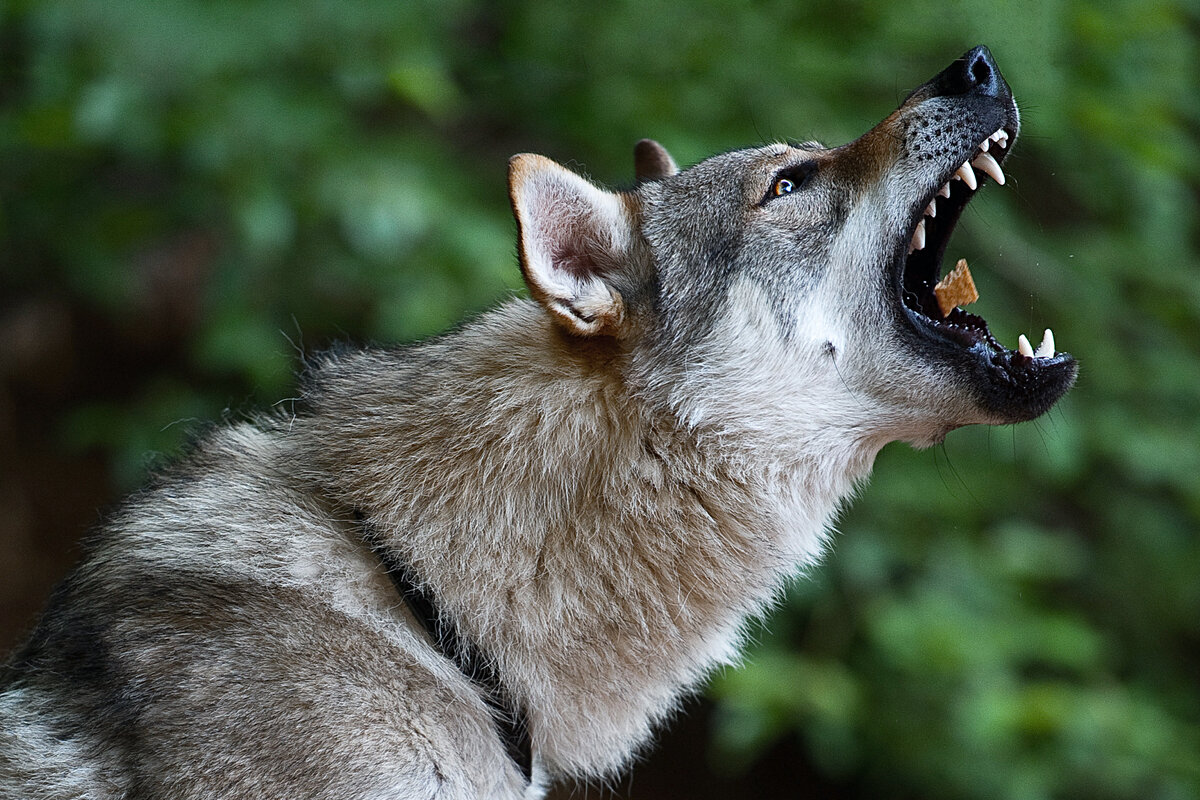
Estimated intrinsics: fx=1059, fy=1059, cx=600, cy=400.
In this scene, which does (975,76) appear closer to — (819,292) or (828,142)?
(819,292)

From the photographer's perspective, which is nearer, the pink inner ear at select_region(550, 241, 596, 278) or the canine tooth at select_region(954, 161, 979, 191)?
the pink inner ear at select_region(550, 241, 596, 278)

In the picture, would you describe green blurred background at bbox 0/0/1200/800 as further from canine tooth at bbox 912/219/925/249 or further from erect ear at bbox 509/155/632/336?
erect ear at bbox 509/155/632/336

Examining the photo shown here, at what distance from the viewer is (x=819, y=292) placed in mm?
2615

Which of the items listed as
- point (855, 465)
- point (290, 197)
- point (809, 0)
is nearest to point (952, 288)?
point (855, 465)

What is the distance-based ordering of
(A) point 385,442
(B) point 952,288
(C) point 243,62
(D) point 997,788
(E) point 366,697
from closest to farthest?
(E) point 366,697 < (A) point 385,442 < (B) point 952,288 < (C) point 243,62 < (D) point 997,788

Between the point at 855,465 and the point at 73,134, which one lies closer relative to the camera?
the point at 855,465

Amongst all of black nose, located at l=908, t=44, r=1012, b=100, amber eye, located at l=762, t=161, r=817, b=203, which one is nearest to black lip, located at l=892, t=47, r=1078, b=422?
black nose, located at l=908, t=44, r=1012, b=100

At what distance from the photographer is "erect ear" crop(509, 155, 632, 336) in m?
2.36

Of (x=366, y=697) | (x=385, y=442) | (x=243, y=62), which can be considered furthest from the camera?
(x=243, y=62)

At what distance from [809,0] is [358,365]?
2823 mm

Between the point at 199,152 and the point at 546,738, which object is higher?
the point at 199,152

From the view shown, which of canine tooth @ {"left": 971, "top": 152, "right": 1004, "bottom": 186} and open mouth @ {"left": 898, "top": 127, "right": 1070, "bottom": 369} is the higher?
canine tooth @ {"left": 971, "top": 152, "right": 1004, "bottom": 186}

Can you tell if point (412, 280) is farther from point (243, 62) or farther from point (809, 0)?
point (809, 0)

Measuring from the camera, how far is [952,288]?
9.22 ft
